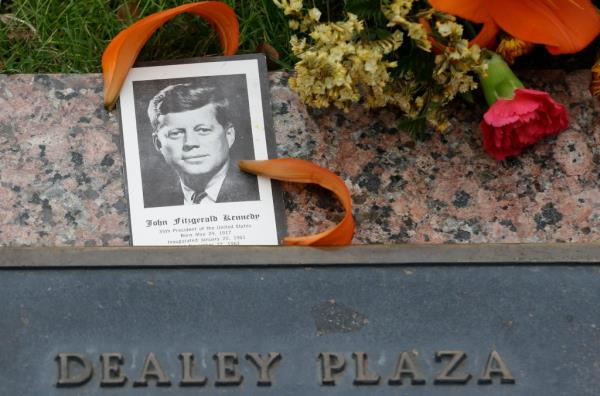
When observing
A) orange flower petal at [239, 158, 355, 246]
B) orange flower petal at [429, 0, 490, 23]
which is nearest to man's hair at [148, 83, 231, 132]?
orange flower petal at [239, 158, 355, 246]

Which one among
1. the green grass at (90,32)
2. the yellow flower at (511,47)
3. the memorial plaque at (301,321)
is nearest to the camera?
the memorial plaque at (301,321)

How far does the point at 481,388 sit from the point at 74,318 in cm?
63

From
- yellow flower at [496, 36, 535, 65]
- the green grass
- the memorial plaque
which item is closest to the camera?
the memorial plaque

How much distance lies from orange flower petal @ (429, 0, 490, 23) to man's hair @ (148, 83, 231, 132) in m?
0.39

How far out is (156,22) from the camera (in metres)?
1.98

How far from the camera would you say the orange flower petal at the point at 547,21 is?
1.89 meters

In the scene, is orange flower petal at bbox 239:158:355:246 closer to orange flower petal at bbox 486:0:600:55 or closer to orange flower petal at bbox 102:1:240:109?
orange flower petal at bbox 102:1:240:109

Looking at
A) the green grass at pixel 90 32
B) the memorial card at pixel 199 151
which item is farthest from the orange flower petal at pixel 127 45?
the green grass at pixel 90 32

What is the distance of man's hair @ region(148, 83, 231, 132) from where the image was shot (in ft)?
6.49

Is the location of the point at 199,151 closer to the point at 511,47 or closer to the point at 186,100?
the point at 186,100

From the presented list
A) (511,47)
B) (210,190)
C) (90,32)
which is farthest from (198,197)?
(511,47)

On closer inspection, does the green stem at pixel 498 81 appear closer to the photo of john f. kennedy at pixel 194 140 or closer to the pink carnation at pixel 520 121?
the pink carnation at pixel 520 121

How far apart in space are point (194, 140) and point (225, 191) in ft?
0.33

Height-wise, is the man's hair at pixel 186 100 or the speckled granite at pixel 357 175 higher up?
the man's hair at pixel 186 100
